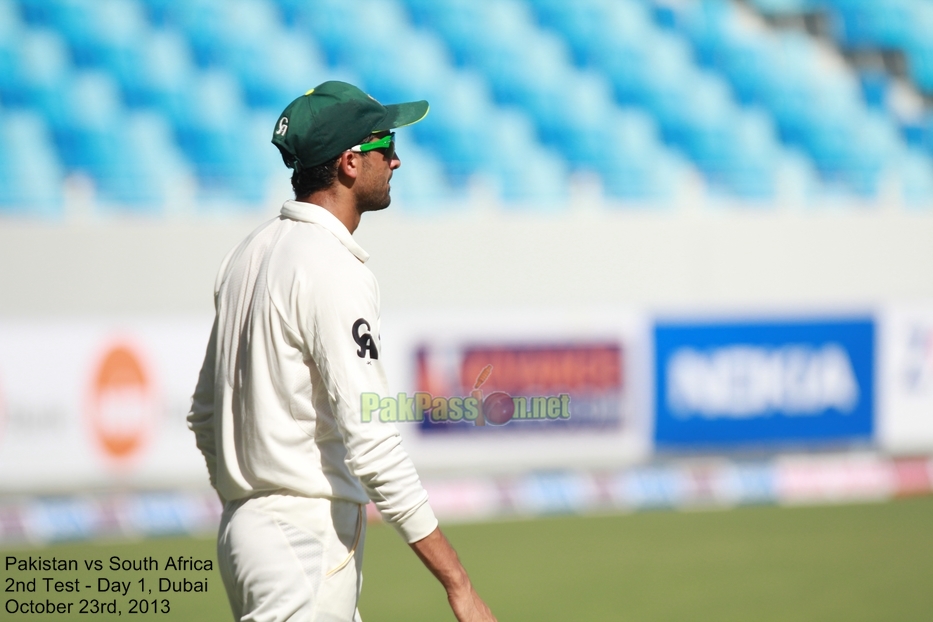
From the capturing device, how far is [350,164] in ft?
7.42

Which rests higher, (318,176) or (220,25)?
(220,25)

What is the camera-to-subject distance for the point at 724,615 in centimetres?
564

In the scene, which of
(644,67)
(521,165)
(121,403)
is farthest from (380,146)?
(644,67)

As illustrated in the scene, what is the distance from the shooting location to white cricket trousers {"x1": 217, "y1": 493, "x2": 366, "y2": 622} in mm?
2111

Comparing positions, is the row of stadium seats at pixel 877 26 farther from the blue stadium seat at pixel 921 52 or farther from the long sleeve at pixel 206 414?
the long sleeve at pixel 206 414

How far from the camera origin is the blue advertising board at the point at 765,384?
870 centimetres

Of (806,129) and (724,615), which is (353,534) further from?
(806,129)

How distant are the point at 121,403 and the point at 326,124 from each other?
18.7 ft

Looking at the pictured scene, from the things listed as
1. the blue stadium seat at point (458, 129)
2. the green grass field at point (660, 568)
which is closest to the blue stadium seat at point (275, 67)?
the blue stadium seat at point (458, 129)

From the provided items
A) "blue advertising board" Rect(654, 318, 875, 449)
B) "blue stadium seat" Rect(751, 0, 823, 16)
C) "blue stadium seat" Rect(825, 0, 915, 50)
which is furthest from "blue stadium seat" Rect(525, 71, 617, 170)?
"blue stadium seat" Rect(825, 0, 915, 50)

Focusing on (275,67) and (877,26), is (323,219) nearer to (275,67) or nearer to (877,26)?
(275,67)

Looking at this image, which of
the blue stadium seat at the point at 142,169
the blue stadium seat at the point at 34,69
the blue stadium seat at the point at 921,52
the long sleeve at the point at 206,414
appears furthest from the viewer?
the blue stadium seat at the point at 921,52

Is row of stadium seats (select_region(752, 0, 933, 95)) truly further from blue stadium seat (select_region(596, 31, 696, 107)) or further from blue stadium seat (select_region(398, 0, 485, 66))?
blue stadium seat (select_region(398, 0, 485, 66))

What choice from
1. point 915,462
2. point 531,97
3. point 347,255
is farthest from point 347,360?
point 531,97
